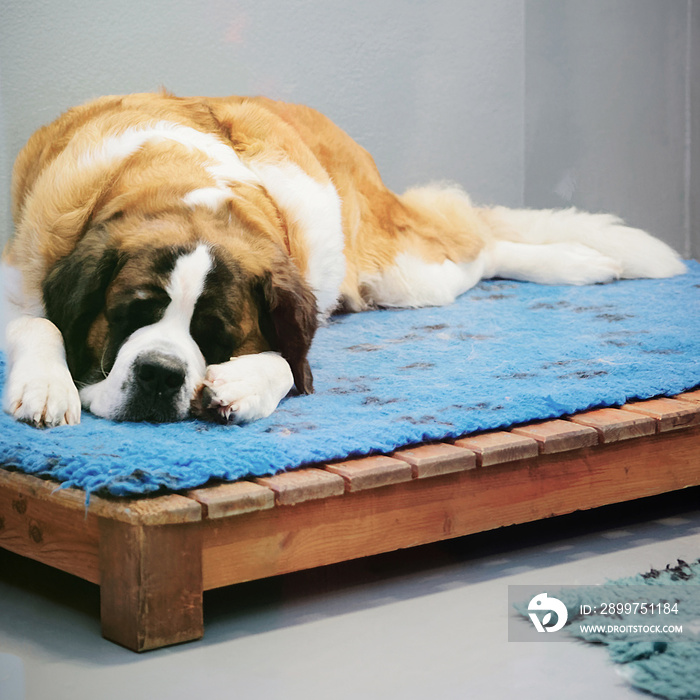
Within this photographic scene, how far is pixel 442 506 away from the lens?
159 cm

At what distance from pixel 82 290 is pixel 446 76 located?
2.58 m

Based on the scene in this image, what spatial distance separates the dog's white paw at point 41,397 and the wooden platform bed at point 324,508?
0.15m

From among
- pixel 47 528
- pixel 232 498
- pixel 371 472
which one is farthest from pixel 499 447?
pixel 47 528

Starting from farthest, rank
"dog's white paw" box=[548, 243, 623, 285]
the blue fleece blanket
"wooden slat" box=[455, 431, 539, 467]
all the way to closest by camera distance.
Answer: "dog's white paw" box=[548, 243, 623, 285], "wooden slat" box=[455, 431, 539, 467], the blue fleece blanket

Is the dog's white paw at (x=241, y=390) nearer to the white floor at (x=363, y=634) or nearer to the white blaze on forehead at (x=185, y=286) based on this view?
the white blaze on forehead at (x=185, y=286)

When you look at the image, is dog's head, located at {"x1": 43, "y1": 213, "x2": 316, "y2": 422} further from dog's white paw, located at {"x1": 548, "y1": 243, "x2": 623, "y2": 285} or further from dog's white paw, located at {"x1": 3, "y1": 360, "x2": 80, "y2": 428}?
dog's white paw, located at {"x1": 548, "y1": 243, "x2": 623, "y2": 285}

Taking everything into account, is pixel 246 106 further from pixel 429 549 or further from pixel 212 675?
pixel 212 675

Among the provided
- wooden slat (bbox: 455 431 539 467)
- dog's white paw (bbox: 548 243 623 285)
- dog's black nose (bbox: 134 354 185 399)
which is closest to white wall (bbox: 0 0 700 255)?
dog's white paw (bbox: 548 243 623 285)

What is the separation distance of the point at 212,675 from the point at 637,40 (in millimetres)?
3955

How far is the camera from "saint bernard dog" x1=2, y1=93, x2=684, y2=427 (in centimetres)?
171

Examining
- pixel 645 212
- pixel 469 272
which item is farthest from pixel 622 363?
pixel 645 212

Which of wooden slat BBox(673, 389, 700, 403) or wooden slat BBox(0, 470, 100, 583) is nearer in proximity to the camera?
wooden slat BBox(0, 470, 100, 583)

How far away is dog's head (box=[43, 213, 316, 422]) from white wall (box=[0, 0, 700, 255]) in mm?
753

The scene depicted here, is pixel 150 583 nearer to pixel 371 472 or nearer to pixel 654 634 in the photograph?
pixel 371 472
